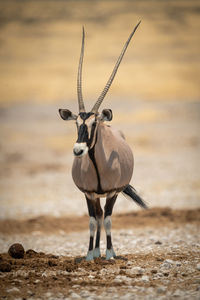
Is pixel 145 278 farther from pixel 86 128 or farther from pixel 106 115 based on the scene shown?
pixel 106 115

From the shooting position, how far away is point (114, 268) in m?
8.50

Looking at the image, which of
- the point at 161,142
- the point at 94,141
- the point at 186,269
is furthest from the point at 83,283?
the point at 161,142

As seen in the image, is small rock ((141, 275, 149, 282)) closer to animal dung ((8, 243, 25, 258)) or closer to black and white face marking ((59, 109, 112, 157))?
black and white face marking ((59, 109, 112, 157))

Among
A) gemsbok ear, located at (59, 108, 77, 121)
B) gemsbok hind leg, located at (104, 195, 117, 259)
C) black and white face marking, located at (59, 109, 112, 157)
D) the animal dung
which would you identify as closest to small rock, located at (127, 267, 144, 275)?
gemsbok hind leg, located at (104, 195, 117, 259)

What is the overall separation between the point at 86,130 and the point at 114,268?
8.02 ft

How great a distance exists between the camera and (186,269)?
27.3 ft

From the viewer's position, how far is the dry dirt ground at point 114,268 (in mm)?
7203

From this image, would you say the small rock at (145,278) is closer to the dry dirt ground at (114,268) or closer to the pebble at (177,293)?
the dry dirt ground at (114,268)

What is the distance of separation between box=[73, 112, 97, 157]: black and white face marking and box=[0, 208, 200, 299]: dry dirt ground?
210cm

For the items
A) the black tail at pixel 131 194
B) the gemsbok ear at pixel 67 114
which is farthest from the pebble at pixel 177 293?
the black tail at pixel 131 194

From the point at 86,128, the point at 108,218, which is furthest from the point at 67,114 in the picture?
the point at 108,218

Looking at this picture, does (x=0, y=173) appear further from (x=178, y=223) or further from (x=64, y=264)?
(x=64, y=264)

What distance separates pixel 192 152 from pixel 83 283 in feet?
115

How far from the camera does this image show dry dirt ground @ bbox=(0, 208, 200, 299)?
7203 millimetres
